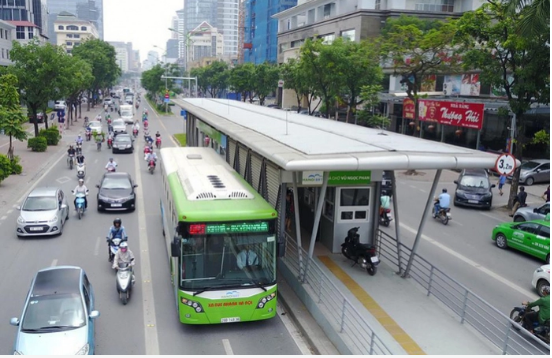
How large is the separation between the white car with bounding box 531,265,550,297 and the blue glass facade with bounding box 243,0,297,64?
3842 inches

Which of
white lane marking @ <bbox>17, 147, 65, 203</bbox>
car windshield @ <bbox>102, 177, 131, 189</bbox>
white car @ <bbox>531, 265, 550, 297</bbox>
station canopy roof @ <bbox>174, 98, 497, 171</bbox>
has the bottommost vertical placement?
white lane marking @ <bbox>17, 147, 65, 203</bbox>

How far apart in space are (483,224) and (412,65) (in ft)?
51.0

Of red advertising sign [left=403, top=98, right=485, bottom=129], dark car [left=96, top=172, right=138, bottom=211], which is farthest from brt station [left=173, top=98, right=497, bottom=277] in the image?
red advertising sign [left=403, top=98, right=485, bottom=129]

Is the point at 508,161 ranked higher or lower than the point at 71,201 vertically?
higher

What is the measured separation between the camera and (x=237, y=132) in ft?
51.1

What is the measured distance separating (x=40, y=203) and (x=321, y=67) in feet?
85.4

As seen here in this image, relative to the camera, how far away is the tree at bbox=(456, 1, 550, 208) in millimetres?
22391

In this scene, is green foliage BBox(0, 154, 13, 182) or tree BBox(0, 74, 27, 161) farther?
tree BBox(0, 74, 27, 161)

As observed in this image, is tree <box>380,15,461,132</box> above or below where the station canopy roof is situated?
above

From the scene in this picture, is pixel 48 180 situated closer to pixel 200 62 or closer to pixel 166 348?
pixel 166 348

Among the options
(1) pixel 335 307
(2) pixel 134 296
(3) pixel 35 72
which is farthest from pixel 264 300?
(3) pixel 35 72

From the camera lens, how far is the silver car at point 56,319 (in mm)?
9570

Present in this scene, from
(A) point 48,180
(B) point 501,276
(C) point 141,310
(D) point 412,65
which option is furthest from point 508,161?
(A) point 48,180

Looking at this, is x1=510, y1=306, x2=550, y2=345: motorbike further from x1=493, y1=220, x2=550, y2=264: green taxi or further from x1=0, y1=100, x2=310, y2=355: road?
x1=493, y1=220, x2=550, y2=264: green taxi
